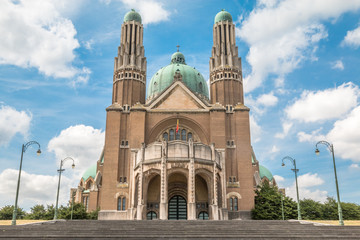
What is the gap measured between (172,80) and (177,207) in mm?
26192

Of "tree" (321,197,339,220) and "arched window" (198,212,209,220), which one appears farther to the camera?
"tree" (321,197,339,220)

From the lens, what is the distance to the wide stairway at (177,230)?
65.5ft

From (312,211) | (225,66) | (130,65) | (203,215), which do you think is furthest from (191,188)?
(312,211)

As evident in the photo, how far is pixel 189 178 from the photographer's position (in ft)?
114

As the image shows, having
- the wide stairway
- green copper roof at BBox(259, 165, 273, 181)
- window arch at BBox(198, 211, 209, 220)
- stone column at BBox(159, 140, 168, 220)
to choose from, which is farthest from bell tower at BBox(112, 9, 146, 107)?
green copper roof at BBox(259, 165, 273, 181)

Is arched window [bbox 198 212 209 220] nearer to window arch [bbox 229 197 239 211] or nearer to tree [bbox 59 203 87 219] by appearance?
window arch [bbox 229 197 239 211]

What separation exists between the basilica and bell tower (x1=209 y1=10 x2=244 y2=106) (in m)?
0.15

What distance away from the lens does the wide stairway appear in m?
20.0

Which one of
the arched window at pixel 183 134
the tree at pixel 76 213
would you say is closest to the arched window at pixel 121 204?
the tree at pixel 76 213

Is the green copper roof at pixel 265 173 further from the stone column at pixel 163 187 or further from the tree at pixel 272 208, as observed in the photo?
the stone column at pixel 163 187

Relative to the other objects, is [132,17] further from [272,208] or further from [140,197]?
[272,208]

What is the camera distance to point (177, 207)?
136ft

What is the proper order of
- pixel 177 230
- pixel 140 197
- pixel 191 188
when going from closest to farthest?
pixel 177 230 → pixel 191 188 → pixel 140 197

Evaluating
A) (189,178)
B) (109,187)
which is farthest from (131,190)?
(189,178)
